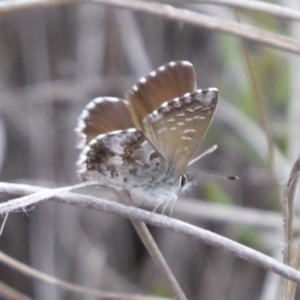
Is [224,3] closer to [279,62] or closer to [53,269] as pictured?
[279,62]

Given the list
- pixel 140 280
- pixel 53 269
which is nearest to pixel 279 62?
pixel 140 280

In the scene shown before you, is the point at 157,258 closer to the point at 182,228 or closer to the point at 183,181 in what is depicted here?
the point at 182,228

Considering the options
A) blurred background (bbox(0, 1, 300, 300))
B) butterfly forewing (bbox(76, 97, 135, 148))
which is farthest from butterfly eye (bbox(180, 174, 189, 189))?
blurred background (bbox(0, 1, 300, 300))

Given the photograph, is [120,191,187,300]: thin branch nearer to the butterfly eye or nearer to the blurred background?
the butterfly eye

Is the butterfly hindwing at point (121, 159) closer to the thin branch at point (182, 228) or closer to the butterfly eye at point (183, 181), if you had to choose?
the butterfly eye at point (183, 181)

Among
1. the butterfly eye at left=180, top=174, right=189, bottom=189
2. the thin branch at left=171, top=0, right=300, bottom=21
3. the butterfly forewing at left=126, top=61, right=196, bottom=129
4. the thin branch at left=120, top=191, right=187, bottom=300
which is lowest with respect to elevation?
the thin branch at left=120, top=191, right=187, bottom=300

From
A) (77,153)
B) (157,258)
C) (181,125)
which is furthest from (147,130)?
(77,153)

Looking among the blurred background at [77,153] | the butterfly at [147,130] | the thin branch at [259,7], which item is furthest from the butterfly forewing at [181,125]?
the blurred background at [77,153]
